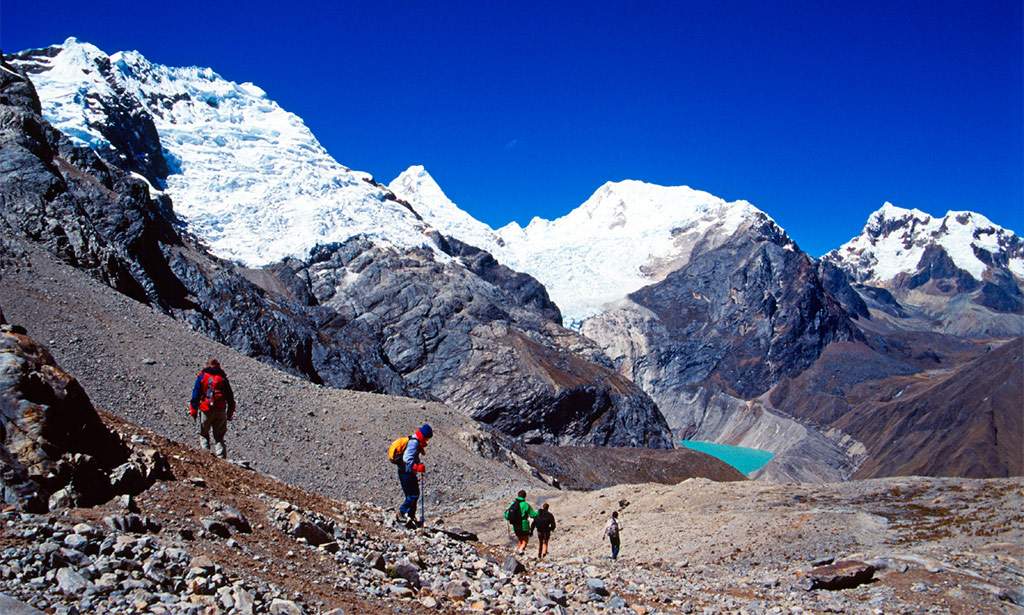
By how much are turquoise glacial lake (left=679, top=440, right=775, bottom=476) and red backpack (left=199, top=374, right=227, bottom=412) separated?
517 feet

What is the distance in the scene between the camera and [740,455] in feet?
596

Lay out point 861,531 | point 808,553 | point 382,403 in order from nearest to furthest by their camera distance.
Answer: point 808,553
point 861,531
point 382,403

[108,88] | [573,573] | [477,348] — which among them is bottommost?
[573,573]

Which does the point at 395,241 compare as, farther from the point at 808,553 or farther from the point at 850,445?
the point at 808,553

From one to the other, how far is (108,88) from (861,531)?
156518 millimetres

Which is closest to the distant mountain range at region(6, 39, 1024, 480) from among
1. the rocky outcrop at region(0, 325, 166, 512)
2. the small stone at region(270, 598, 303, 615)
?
the rocky outcrop at region(0, 325, 166, 512)

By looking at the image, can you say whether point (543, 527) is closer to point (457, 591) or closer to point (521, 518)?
point (521, 518)

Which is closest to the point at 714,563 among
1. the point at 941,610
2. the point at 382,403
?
the point at 941,610

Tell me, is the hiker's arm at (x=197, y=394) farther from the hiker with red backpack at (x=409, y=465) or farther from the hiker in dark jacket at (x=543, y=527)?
the hiker in dark jacket at (x=543, y=527)

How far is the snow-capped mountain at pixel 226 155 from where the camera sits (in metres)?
138

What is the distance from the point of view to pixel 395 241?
155m

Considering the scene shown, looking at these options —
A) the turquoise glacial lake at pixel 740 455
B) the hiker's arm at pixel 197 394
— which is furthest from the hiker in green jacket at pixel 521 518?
the turquoise glacial lake at pixel 740 455

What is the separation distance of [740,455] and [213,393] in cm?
18173

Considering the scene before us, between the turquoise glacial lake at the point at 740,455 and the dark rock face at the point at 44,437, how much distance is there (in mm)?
162418
